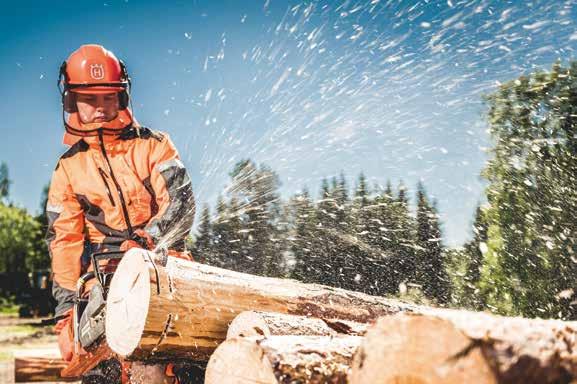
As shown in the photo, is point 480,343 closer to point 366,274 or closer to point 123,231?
point 123,231

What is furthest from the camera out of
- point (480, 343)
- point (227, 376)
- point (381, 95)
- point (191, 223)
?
point (381, 95)

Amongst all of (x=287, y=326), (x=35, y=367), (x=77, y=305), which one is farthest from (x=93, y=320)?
(x=35, y=367)

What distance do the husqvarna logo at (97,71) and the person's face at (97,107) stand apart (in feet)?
0.35

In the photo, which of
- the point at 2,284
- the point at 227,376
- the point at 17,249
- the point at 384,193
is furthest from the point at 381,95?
the point at 17,249

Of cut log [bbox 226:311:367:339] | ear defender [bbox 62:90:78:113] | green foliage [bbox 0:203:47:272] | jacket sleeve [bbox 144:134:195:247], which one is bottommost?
cut log [bbox 226:311:367:339]

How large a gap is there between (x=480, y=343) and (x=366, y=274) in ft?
20.6

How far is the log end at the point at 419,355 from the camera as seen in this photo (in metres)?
1.31

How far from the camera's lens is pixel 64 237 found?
3.30 meters

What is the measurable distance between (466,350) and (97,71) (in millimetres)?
2934

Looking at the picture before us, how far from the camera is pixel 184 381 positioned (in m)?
3.08

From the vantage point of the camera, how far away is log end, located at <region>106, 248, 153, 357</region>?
2.59 meters

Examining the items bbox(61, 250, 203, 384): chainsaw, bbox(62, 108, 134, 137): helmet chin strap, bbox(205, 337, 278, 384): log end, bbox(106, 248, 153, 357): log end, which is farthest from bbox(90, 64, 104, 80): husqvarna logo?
bbox(205, 337, 278, 384): log end

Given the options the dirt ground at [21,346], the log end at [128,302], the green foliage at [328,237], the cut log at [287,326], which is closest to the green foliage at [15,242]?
the dirt ground at [21,346]

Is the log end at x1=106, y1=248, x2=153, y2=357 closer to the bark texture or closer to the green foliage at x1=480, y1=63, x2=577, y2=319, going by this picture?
the bark texture
